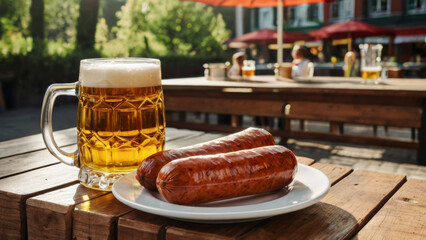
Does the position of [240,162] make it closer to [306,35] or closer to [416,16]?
[306,35]

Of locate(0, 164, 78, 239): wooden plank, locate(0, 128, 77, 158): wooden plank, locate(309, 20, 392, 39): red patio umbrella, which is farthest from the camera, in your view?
locate(309, 20, 392, 39): red patio umbrella

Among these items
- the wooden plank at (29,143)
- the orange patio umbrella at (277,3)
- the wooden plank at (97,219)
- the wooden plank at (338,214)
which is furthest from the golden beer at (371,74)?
the wooden plank at (97,219)

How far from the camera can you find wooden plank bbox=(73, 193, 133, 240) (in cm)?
96

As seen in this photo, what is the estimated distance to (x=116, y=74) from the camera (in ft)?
3.69

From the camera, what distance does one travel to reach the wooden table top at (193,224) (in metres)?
0.90

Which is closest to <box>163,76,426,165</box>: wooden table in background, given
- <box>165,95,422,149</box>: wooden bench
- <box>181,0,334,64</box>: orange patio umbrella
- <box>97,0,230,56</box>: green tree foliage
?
<box>165,95,422,149</box>: wooden bench

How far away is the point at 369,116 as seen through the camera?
13.8ft

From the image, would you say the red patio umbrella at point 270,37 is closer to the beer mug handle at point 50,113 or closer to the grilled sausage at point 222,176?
the beer mug handle at point 50,113

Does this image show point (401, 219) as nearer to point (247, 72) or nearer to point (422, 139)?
point (422, 139)

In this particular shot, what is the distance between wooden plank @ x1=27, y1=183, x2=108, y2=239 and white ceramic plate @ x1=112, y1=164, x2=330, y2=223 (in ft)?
0.41

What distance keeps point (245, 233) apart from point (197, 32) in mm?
20376

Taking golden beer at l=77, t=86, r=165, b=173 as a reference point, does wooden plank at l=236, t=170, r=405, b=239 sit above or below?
below

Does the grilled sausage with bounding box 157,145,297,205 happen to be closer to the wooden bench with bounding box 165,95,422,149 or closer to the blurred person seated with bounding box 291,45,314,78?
the wooden bench with bounding box 165,95,422,149

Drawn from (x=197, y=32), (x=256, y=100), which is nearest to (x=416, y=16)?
(x=197, y=32)
